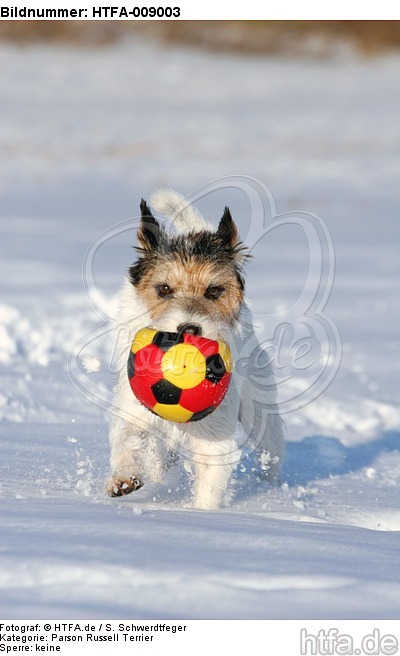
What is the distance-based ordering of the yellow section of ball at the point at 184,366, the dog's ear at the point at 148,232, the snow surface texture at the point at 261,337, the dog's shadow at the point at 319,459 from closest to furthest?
the snow surface texture at the point at 261,337
the yellow section of ball at the point at 184,366
the dog's ear at the point at 148,232
the dog's shadow at the point at 319,459

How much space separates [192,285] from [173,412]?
2.31ft

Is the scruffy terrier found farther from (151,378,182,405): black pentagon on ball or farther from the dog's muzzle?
(151,378,182,405): black pentagon on ball

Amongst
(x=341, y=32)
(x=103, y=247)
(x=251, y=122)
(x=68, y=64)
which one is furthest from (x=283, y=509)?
(x=341, y=32)

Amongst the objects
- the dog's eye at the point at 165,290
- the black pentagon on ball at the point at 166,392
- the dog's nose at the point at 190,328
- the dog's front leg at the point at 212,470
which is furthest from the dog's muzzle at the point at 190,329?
the dog's front leg at the point at 212,470

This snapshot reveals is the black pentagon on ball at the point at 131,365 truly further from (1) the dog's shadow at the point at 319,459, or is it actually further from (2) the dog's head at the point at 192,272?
(1) the dog's shadow at the point at 319,459

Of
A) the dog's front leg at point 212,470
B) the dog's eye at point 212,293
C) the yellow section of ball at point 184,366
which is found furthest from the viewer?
the dog's eye at point 212,293

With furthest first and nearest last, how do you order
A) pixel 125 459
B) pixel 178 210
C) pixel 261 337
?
pixel 261 337
pixel 178 210
pixel 125 459

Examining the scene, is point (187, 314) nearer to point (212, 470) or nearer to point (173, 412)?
point (173, 412)

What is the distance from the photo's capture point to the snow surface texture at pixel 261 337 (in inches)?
115

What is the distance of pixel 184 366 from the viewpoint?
389 cm

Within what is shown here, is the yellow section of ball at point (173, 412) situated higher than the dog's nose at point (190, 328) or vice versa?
the dog's nose at point (190, 328)

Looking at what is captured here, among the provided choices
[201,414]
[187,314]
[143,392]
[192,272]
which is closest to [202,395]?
[201,414]

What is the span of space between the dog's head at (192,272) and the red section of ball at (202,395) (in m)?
0.30

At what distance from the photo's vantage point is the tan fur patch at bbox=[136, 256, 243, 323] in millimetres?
4367
